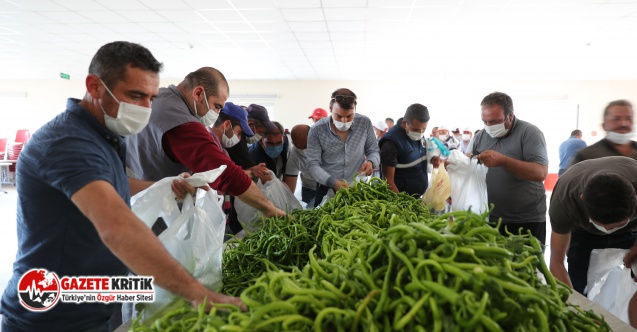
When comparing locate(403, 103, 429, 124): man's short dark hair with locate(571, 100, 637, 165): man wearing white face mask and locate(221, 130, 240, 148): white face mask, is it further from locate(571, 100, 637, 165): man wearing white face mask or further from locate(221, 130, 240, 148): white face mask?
locate(221, 130, 240, 148): white face mask

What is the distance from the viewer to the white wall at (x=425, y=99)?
399 inches

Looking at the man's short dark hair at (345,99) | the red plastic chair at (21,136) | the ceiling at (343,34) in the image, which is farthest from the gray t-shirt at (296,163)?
the red plastic chair at (21,136)

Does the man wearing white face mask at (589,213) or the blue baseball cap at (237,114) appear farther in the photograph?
the blue baseball cap at (237,114)

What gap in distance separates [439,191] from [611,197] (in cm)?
113

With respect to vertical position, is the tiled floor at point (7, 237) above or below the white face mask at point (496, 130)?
below

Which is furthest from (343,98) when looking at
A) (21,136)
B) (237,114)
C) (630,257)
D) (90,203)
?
(21,136)

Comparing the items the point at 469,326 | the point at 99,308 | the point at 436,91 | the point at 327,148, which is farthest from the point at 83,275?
the point at 436,91

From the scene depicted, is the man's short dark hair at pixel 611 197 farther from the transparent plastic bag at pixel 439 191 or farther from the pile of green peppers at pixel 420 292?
the transparent plastic bag at pixel 439 191

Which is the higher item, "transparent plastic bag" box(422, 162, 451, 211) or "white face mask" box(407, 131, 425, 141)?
"white face mask" box(407, 131, 425, 141)

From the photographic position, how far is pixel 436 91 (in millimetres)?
10492

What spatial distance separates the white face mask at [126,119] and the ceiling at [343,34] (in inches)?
153

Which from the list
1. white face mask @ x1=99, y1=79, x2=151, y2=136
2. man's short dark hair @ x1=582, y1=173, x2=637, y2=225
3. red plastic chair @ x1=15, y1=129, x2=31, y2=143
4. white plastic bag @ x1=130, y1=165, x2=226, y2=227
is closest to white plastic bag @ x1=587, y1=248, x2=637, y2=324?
man's short dark hair @ x1=582, y1=173, x2=637, y2=225

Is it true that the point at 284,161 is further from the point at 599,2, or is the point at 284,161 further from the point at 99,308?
the point at 599,2

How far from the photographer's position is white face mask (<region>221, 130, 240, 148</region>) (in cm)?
244
